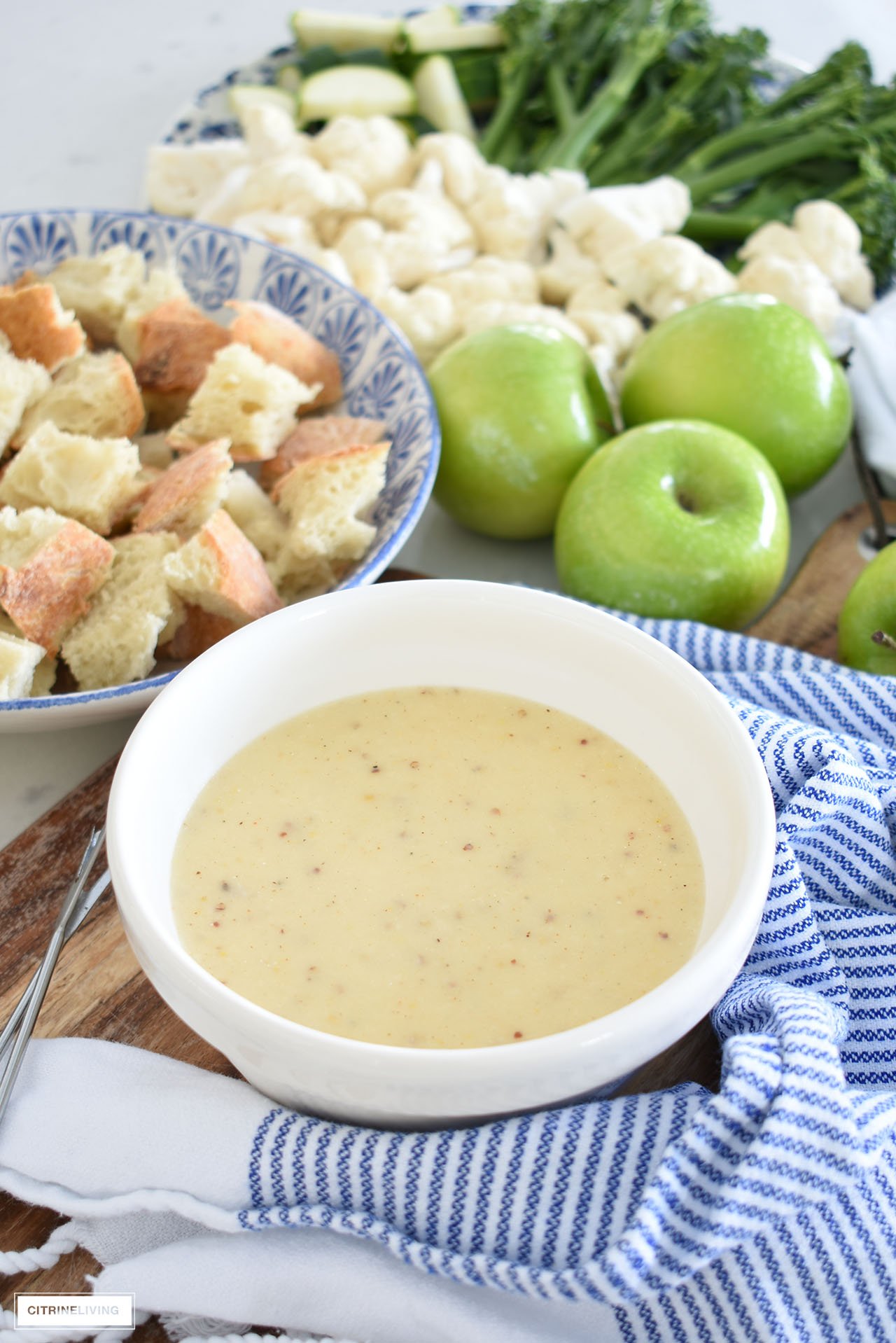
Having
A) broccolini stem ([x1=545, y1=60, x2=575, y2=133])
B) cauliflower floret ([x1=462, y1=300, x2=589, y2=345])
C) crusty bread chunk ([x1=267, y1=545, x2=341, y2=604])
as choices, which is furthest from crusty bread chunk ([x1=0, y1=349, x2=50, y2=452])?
broccolini stem ([x1=545, y1=60, x2=575, y2=133])

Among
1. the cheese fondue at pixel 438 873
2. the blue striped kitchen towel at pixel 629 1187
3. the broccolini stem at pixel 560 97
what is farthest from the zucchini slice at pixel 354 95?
the blue striped kitchen towel at pixel 629 1187

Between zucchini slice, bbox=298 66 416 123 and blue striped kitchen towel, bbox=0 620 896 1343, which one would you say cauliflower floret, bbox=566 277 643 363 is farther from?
blue striped kitchen towel, bbox=0 620 896 1343

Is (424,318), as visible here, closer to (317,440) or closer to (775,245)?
(317,440)

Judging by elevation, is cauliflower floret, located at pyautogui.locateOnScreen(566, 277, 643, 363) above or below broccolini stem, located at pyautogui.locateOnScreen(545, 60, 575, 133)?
below

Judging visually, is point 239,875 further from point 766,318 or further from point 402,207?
point 402,207

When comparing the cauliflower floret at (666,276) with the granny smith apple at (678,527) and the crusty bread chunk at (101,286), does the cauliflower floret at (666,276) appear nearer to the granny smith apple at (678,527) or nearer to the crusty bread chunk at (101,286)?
the granny smith apple at (678,527)

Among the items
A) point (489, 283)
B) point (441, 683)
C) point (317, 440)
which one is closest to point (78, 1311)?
point (441, 683)

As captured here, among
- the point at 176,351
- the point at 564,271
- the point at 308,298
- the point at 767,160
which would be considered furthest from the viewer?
the point at 767,160
